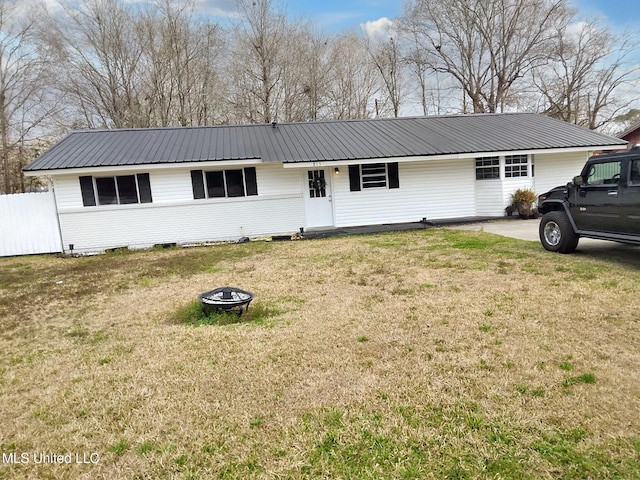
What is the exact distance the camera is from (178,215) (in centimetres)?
1251

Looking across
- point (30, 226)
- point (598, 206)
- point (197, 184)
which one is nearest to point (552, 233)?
point (598, 206)

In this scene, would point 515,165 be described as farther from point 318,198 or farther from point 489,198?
point 318,198

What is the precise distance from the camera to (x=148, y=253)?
37.8ft

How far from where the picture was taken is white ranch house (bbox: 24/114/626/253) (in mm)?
12078

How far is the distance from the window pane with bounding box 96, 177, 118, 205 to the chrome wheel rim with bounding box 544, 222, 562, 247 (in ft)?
39.8

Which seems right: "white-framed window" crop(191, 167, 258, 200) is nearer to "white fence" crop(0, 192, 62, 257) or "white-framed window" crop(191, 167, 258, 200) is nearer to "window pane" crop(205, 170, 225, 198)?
"window pane" crop(205, 170, 225, 198)

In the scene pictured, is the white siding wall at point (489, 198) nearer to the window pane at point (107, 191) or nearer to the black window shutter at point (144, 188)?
the black window shutter at point (144, 188)

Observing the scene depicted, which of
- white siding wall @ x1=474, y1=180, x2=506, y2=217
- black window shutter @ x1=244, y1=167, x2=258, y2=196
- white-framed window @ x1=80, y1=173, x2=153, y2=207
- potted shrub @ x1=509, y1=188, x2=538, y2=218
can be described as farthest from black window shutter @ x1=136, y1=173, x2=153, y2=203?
potted shrub @ x1=509, y1=188, x2=538, y2=218

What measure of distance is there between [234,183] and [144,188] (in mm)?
2855

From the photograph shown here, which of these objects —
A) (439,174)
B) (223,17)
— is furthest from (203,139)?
(223,17)

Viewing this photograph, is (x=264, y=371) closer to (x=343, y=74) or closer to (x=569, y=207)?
(x=569, y=207)

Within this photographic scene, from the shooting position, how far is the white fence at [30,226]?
11938 millimetres

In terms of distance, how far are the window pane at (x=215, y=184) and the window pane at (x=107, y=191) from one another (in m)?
2.92

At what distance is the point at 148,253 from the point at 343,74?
21.3m
